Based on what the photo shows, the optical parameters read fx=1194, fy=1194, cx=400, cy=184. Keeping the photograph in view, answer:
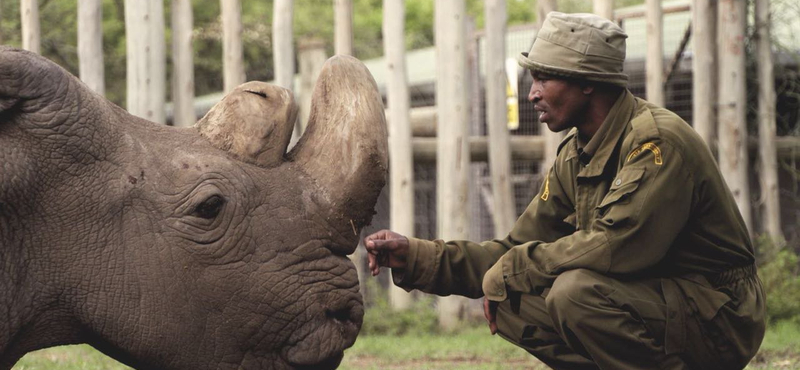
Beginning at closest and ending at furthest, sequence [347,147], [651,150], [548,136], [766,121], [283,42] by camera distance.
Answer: [347,147] < [651,150] < [283,42] < [548,136] < [766,121]

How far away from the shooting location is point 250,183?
3576 millimetres

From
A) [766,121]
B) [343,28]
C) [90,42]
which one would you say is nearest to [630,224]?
[90,42]

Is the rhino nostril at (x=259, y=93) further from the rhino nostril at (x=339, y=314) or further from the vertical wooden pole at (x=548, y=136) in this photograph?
the vertical wooden pole at (x=548, y=136)

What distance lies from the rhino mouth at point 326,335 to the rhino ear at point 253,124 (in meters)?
0.48

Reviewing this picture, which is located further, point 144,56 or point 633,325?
point 144,56

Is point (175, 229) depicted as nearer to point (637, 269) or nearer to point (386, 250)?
point (386, 250)

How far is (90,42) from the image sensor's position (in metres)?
7.80

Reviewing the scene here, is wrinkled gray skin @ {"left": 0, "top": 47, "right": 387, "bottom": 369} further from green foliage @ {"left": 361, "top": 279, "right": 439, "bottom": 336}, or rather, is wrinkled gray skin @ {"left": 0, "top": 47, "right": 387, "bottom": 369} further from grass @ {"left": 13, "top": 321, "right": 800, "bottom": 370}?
green foliage @ {"left": 361, "top": 279, "right": 439, "bottom": 336}

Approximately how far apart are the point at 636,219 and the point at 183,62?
5464 millimetres

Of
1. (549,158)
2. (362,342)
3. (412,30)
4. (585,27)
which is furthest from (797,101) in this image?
(412,30)

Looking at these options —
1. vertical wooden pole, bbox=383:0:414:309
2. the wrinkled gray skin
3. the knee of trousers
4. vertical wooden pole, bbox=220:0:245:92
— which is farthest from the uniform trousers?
vertical wooden pole, bbox=220:0:245:92

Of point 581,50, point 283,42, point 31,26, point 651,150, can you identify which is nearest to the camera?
point 651,150

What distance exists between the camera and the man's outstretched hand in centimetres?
422

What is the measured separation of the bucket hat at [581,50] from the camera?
13.3ft
